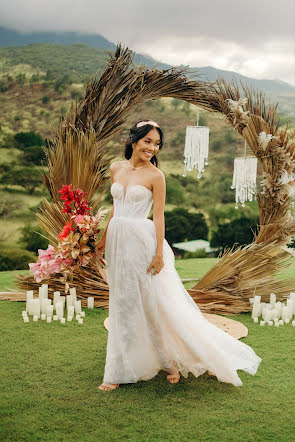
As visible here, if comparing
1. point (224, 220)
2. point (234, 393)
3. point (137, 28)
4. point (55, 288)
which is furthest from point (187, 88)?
point (137, 28)

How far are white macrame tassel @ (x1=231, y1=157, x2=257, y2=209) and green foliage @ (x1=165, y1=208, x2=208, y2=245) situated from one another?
6.82 meters

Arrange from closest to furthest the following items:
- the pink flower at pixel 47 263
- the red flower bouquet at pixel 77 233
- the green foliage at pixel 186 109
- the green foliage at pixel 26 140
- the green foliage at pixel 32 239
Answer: the red flower bouquet at pixel 77 233 < the pink flower at pixel 47 263 < the green foliage at pixel 32 239 < the green foliage at pixel 26 140 < the green foliage at pixel 186 109

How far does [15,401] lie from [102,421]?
1.86ft

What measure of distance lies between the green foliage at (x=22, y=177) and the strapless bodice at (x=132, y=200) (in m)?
10.3

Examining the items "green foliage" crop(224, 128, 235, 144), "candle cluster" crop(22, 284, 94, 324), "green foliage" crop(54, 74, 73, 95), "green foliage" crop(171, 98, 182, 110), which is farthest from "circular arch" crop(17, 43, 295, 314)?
"green foliage" crop(171, 98, 182, 110)

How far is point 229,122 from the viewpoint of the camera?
17.3 feet

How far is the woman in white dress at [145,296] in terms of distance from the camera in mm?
3113

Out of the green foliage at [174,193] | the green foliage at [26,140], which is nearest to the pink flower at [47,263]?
the green foliage at [26,140]

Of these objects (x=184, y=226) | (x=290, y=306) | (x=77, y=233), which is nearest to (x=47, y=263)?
(x=77, y=233)

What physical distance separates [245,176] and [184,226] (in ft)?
24.1

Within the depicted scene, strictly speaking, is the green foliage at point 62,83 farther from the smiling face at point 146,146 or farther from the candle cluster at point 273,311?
the smiling face at point 146,146

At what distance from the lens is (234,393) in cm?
313

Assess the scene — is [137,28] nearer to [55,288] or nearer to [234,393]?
[55,288]

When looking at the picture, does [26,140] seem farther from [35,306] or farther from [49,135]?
[35,306]
